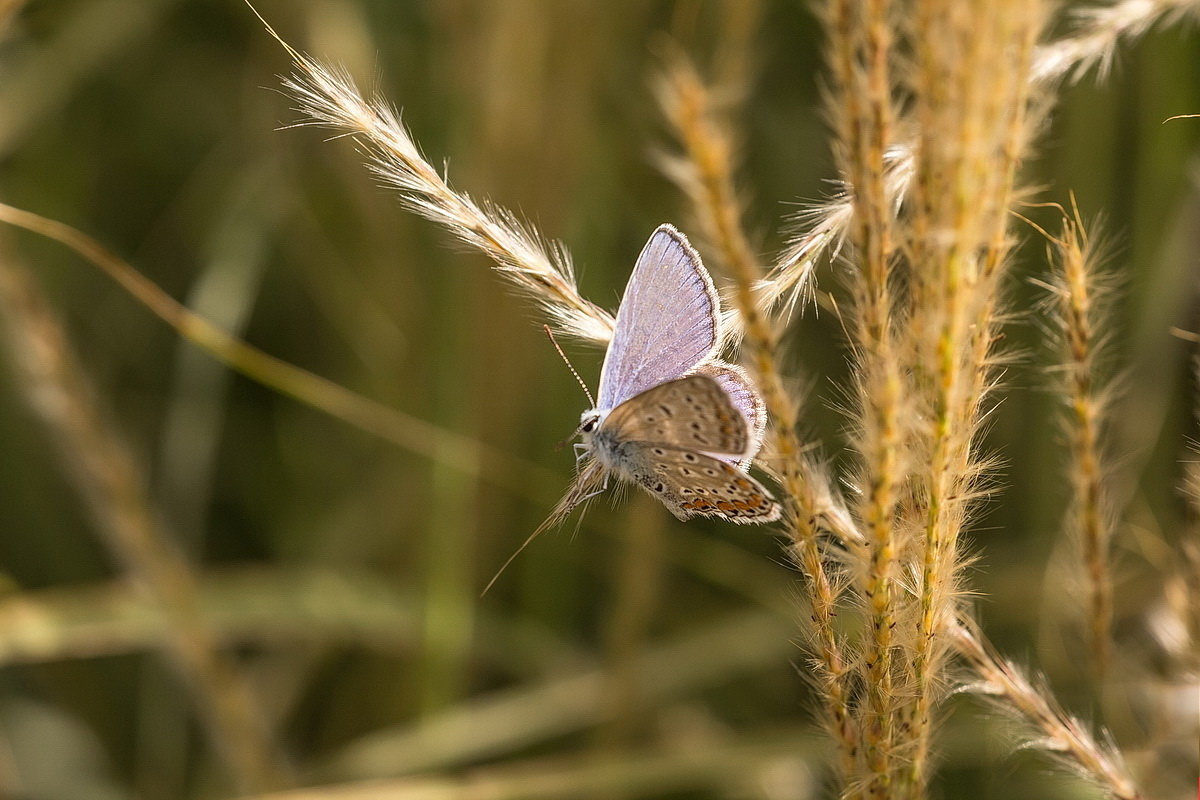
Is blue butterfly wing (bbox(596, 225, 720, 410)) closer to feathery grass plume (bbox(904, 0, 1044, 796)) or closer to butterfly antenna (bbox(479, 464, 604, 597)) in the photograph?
butterfly antenna (bbox(479, 464, 604, 597))

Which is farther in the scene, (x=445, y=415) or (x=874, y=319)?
(x=445, y=415)

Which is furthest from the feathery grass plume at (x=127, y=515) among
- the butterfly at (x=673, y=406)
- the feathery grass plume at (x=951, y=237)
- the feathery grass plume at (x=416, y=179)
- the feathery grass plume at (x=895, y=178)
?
the feathery grass plume at (x=951, y=237)

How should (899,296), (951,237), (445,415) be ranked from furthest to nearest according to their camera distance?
(445,415)
(899,296)
(951,237)

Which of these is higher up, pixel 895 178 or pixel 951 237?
pixel 895 178

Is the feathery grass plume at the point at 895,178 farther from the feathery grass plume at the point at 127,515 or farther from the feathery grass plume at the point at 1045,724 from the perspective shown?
the feathery grass plume at the point at 127,515

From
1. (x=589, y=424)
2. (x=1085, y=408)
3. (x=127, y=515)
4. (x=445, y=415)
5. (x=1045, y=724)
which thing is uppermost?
(x=445, y=415)

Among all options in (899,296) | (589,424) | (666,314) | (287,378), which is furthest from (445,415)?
(899,296)

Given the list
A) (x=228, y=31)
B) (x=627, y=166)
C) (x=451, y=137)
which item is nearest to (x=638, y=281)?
(x=451, y=137)

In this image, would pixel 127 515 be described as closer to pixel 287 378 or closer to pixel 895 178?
pixel 287 378
